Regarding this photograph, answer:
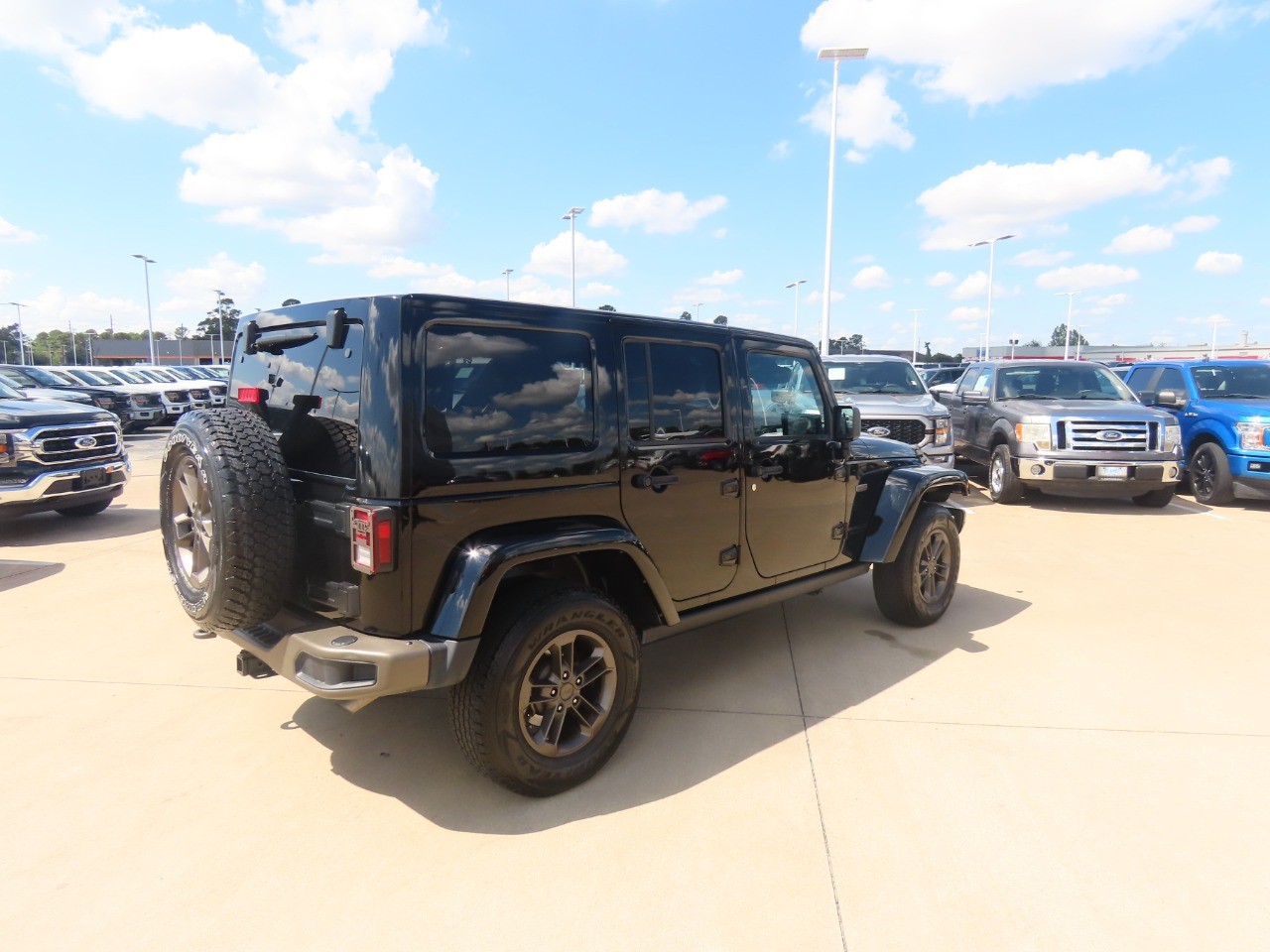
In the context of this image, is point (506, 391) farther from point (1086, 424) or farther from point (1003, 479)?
point (1003, 479)

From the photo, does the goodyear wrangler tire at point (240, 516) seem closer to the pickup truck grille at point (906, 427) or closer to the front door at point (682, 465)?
the front door at point (682, 465)

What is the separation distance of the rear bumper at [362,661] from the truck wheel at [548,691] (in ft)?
0.53

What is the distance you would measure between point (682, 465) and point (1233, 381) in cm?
1087

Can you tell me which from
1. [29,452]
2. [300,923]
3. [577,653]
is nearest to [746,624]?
[577,653]

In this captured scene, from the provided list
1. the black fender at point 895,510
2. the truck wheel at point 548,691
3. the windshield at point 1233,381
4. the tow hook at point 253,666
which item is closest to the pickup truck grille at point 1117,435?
the windshield at point 1233,381

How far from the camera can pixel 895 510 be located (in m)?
4.65

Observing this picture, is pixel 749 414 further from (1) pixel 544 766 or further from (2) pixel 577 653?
(1) pixel 544 766

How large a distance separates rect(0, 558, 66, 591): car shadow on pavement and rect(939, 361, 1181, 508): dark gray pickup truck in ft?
32.6

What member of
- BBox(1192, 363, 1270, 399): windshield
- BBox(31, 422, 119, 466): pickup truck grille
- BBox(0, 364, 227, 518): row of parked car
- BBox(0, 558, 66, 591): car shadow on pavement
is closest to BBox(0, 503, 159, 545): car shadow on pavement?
BBox(0, 364, 227, 518): row of parked car

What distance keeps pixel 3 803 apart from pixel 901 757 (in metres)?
3.61

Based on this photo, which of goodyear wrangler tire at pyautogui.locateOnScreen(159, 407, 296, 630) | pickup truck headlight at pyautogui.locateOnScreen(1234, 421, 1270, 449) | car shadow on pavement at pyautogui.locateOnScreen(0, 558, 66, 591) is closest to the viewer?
goodyear wrangler tire at pyautogui.locateOnScreen(159, 407, 296, 630)

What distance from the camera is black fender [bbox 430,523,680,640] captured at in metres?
2.63

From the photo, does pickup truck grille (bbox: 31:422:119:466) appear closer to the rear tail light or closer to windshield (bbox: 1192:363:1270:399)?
the rear tail light

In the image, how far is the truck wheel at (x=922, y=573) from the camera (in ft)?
15.6
